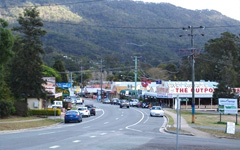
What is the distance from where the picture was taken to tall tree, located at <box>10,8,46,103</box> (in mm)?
45438

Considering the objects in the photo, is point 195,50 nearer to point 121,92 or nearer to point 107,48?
point 121,92

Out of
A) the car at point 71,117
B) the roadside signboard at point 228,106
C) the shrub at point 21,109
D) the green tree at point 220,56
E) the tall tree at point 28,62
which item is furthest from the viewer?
the green tree at point 220,56

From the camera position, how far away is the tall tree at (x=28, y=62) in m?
45.4

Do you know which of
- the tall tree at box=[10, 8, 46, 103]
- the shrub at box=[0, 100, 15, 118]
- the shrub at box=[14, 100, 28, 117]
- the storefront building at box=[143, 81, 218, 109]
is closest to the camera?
the shrub at box=[0, 100, 15, 118]

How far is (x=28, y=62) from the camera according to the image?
4575 cm

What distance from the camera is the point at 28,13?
46469mm

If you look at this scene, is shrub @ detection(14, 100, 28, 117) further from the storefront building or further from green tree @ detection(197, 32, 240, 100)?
green tree @ detection(197, 32, 240, 100)

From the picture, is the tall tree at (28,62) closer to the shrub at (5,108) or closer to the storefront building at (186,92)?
the shrub at (5,108)

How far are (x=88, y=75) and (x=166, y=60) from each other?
114 ft

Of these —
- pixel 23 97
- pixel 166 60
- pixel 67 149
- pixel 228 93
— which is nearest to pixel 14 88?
pixel 23 97

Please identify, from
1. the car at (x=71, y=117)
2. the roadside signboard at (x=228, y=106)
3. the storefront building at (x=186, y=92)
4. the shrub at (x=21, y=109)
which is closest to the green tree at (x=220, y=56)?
the storefront building at (x=186, y=92)

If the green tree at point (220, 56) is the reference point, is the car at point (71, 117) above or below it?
below

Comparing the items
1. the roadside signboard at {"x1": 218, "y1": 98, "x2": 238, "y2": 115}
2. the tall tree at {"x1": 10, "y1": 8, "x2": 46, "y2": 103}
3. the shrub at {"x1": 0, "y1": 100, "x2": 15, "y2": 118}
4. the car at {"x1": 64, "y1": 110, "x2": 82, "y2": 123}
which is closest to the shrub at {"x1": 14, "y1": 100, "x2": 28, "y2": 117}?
the shrub at {"x1": 0, "y1": 100, "x2": 15, "y2": 118}

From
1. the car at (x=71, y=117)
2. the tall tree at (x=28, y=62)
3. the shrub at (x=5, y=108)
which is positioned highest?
the tall tree at (x=28, y=62)
